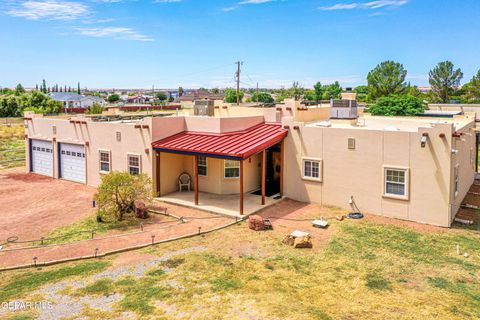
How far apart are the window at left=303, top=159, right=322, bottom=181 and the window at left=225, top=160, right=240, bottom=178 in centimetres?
351

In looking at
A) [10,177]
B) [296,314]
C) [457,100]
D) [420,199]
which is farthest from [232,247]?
[457,100]

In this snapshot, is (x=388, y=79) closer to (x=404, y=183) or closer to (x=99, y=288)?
(x=404, y=183)

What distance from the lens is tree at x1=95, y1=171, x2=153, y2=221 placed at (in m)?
16.2

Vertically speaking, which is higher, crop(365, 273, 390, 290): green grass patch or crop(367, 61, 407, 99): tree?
crop(367, 61, 407, 99): tree

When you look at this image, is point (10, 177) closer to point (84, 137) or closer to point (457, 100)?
point (84, 137)

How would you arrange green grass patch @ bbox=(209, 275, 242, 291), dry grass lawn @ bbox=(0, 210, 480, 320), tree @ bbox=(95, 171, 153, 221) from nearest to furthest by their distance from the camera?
dry grass lawn @ bbox=(0, 210, 480, 320)
green grass patch @ bbox=(209, 275, 242, 291)
tree @ bbox=(95, 171, 153, 221)

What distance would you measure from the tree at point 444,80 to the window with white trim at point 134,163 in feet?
255

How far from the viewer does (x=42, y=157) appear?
2633cm

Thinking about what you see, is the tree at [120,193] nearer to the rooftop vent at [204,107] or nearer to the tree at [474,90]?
the rooftop vent at [204,107]

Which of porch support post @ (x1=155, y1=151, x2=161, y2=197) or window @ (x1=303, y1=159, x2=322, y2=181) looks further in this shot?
porch support post @ (x1=155, y1=151, x2=161, y2=197)

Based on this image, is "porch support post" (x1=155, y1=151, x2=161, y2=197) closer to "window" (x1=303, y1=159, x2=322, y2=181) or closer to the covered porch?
the covered porch

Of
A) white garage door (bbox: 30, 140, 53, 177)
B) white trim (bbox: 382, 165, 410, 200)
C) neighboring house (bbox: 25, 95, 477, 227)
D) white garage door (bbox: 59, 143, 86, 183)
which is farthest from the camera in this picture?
white garage door (bbox: 30, 140, 53, 177)

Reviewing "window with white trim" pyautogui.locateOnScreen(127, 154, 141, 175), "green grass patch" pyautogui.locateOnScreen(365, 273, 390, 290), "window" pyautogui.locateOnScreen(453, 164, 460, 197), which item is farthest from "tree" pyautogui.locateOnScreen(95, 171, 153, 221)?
"window" pyautogui.locateOnScreen(453, 164, 460, 197)

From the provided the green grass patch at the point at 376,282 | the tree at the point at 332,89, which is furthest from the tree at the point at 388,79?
the green grass patch at the point at 376,282
